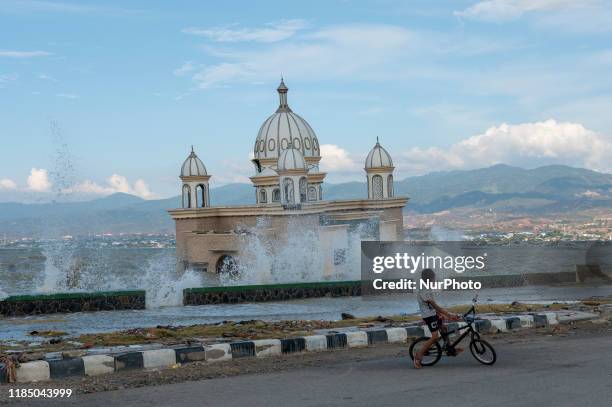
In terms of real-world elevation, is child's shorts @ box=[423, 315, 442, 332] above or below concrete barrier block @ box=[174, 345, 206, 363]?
above

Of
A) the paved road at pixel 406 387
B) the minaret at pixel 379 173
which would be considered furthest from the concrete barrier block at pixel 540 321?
the minaret at pixel 379 173

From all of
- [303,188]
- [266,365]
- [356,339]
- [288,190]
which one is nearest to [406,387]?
[266,365]

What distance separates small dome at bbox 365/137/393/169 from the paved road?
3501 centimetres

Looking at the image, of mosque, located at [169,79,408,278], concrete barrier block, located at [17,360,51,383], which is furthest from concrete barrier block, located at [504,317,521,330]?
mosque, located at [169,79,408,278]

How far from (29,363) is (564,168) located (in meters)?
170

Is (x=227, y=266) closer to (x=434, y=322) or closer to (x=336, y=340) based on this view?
(x=336, y=340)

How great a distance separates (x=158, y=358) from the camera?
994 centimetres

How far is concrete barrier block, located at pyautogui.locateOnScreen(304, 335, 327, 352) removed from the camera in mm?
11266

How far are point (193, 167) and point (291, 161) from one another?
607cm

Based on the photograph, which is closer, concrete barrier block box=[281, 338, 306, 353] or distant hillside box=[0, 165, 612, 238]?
concrete barrier block box=[281, 338, 306, 353]

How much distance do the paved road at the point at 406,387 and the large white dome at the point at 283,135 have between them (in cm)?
3573

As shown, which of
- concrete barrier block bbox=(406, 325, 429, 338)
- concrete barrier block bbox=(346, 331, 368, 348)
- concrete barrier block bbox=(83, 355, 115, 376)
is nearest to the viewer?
concrete barrier block bbox=(83, 355, 115, 376)

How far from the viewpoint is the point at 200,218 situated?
42.8 m

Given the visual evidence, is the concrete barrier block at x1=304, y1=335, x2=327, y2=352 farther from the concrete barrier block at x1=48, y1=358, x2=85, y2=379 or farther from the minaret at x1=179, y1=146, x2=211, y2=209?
the minaret at x1=179, y1=146, x2=211, y2=209
